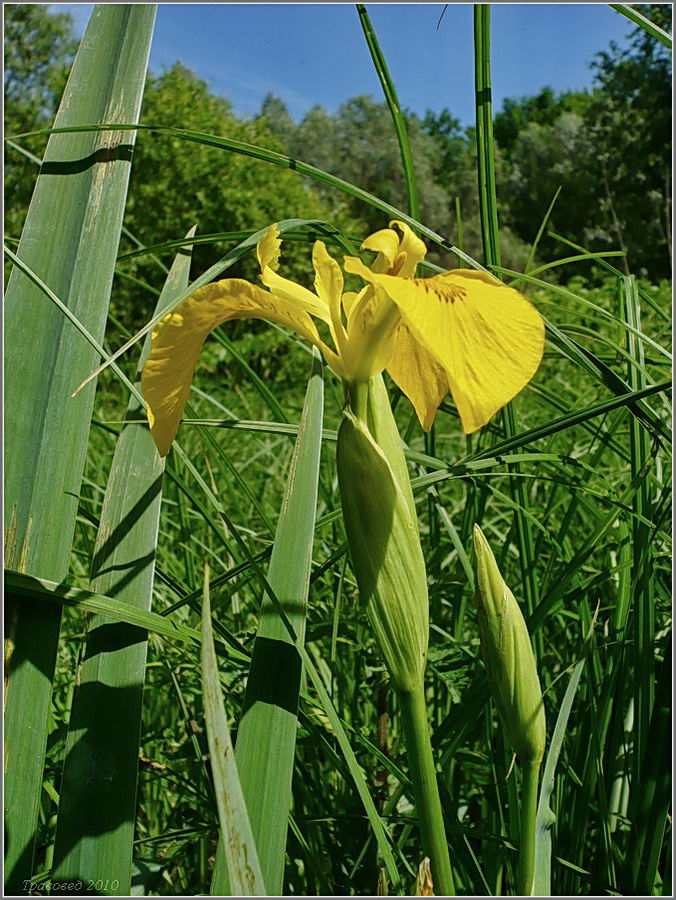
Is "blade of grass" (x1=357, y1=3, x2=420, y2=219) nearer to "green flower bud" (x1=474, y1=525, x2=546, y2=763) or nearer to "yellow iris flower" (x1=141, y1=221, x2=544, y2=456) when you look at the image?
"yellow iris flower" (x1=141, y1=221, x2=544, y2=456)

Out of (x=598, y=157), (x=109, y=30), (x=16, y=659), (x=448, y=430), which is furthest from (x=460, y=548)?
(x=598, y=157)

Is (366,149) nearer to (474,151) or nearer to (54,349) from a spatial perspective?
(474,151)

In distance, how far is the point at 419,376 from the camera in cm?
43

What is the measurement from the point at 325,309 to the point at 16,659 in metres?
0.24

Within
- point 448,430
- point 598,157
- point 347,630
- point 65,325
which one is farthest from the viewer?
point 598,157

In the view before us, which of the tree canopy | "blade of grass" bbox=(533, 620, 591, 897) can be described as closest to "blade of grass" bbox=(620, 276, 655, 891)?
"blade of grass" bbox=(533, 620, 591, 897)

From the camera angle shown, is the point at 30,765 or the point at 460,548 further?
the point at 460,548

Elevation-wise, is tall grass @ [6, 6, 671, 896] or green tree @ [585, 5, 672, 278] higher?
green tree @ [585, 5, 672, 278]

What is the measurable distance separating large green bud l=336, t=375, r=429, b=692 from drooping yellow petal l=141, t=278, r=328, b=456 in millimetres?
65

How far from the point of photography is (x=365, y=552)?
0.35 metres

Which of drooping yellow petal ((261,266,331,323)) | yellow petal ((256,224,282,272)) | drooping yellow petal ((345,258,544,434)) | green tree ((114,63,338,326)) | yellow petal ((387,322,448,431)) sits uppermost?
green tree ((114,63,338,326))

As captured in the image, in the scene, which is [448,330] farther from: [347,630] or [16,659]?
[347,630]

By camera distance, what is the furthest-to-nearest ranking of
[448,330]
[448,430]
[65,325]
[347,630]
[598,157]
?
[598,157] < [448,430] < [347,630] < [65,325] < [448,330]

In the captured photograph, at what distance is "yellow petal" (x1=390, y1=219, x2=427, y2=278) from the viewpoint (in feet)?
1.29
